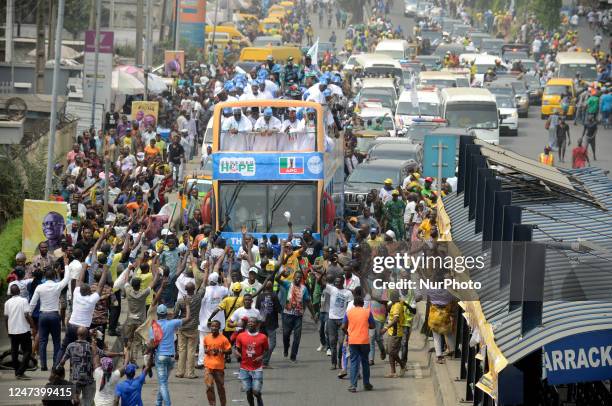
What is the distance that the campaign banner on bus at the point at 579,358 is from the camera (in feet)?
37.5

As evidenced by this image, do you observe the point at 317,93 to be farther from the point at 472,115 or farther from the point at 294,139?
the point at 472,115

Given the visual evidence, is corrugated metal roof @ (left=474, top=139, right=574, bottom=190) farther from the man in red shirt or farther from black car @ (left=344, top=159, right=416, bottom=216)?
black car @ (left=344, top=159, right=416, bottom=216)

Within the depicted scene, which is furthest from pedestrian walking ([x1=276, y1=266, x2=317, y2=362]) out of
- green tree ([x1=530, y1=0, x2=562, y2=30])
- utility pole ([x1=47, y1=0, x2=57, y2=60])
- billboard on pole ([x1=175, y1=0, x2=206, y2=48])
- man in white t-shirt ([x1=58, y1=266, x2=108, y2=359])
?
green tree ([x1=530, y1=0, x2=562, y2=30])

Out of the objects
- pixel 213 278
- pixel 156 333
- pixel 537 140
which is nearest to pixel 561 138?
pixel 537 140

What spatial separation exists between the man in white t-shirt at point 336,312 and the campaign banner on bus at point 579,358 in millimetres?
8688

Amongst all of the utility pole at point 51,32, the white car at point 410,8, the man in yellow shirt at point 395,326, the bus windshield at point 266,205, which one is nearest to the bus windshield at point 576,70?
the utility pole at point 51,32

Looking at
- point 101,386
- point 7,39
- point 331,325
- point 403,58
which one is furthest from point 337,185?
point 403,58

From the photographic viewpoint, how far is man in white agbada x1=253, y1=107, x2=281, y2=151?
26.1 m

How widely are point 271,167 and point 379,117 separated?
17962 mm

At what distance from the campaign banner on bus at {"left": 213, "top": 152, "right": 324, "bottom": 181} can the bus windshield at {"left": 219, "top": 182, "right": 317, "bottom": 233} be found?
133mm

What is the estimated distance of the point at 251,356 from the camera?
17391mm

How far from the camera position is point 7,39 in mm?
47000

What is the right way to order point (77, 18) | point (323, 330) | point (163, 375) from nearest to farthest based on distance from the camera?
point (163, 375)
point (323, 330)
point (77, 18)

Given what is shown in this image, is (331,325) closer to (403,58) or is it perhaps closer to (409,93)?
(409,93)
